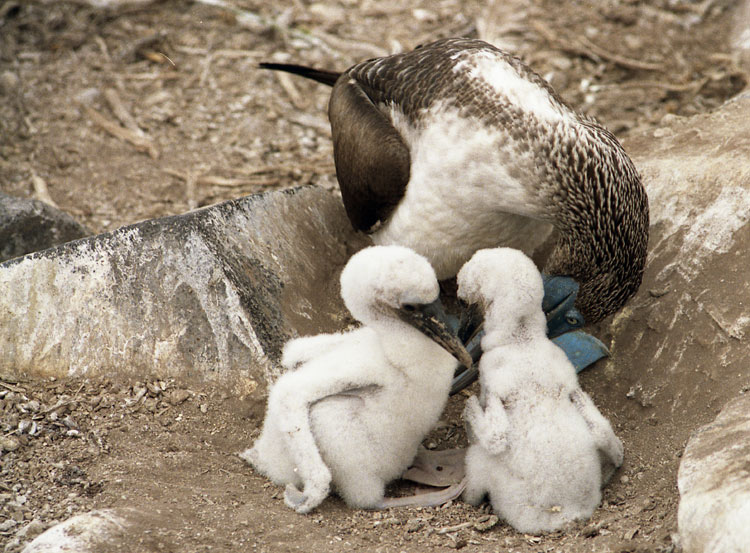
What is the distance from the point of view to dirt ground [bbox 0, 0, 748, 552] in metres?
3.74

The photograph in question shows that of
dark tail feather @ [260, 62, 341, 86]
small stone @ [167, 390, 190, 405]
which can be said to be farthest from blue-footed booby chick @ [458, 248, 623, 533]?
dark tail feather @ [260, 62, 341, 86]

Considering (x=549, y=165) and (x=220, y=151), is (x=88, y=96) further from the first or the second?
(x=549, y=165)

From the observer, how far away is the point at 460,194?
4.71 meters

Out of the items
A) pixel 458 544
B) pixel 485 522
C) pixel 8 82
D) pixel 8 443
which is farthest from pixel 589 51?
pixel 8 443

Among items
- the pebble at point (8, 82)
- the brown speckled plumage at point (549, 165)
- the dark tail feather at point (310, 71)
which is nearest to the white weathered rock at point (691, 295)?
the brown speckled plumage at point (549, 165)

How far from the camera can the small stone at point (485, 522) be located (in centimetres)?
389

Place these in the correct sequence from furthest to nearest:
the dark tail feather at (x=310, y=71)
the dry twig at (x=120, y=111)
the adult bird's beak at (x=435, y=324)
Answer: the dry twig at (x=120, y=111) < the dark tail feather at (x=310, y=71) < the adult bird's beak at (x=435, y=324)

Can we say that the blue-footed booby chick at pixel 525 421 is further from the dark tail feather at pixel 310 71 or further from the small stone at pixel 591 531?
the dark tail feather at pixel 310 71

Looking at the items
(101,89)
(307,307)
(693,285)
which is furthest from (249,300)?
(101,89)

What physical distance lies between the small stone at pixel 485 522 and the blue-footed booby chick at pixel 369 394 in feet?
1.30

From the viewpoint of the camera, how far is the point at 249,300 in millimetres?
4742

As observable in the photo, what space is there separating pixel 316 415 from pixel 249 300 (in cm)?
105

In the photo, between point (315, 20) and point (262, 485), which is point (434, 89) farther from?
point (315, 20)

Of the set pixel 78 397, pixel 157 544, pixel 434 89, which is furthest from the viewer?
pixel 434 89
